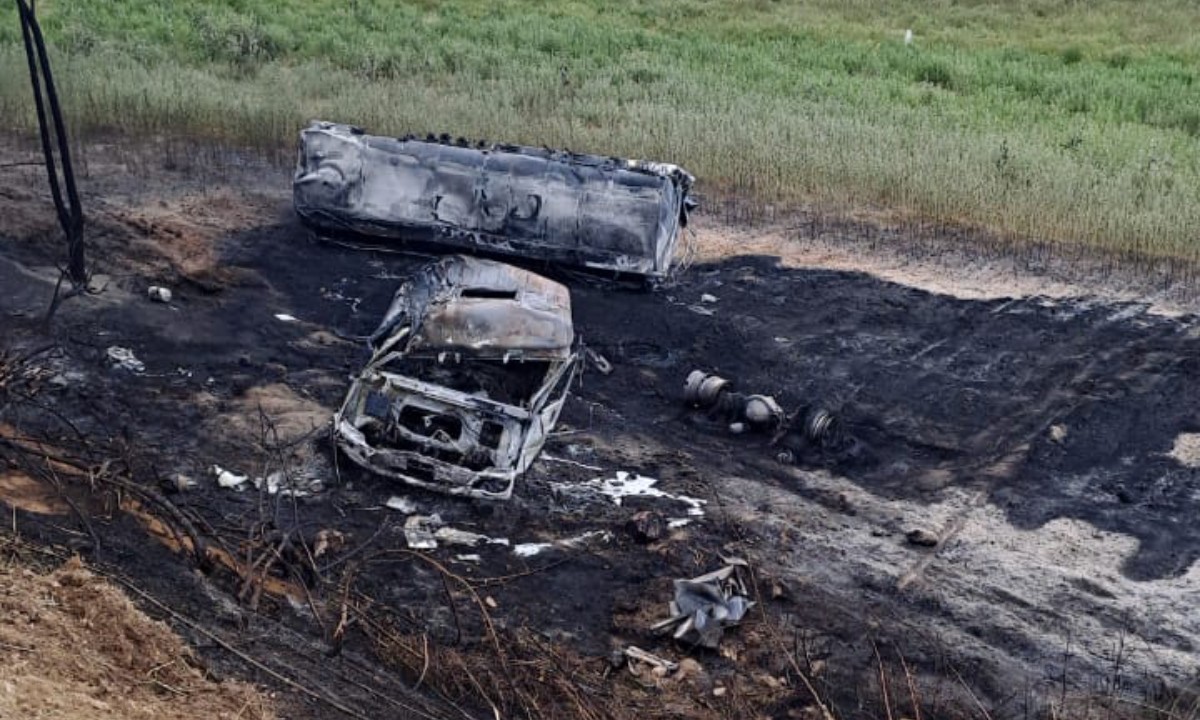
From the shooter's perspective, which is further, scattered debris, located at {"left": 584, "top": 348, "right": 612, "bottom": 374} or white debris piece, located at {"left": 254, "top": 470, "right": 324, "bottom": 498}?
scattered debris, located at {"left": 584, "top": 348, "right": 612, "bottom": 374}

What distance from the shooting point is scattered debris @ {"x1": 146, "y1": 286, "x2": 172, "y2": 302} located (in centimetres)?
1489

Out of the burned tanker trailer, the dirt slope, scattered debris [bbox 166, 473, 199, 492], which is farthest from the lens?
the burned tanker trailer

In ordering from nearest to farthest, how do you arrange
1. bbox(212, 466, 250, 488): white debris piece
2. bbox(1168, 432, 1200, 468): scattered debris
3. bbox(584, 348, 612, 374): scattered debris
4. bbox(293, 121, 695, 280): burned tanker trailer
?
bbox(212, 466, 250, 488): white debris piece
bbox(1168, 432, 1200, 468): scattered debris
bbox(584, 348, 612, 374): scattered debris
bbox(293, 121, 695, 280): burned tanker trailer

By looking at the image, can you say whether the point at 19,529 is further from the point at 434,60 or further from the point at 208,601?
the point at 434,60

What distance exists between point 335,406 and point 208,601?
4.27 metres

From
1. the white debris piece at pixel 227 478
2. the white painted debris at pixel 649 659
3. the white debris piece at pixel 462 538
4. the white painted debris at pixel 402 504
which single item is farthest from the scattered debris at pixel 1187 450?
the white debris piece at pixel 227 478

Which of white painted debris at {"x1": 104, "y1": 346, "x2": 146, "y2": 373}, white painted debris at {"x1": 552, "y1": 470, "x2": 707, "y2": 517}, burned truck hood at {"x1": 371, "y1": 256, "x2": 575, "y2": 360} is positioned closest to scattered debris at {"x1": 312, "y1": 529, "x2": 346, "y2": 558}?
burned truck hood at {"x1": 371, "y1": 256, "x2": 575, "y2": 360}

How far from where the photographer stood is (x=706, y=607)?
9898 mm

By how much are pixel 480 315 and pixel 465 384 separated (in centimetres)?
58

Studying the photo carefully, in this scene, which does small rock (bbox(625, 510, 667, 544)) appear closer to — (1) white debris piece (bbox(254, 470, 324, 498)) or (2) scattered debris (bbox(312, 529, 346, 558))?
(2) scattered debris (bbox(312, 529, 346, 558))

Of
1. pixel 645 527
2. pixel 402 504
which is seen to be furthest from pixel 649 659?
pixel 402 504

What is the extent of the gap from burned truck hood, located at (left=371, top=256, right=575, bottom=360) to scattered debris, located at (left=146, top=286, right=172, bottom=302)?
3.05 m

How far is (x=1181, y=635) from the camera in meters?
10.3

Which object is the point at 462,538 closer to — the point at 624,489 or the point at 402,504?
the point at 402,504
